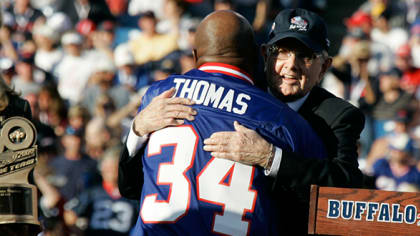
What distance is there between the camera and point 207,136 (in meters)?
3.60

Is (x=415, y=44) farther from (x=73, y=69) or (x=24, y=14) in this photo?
(x=24, y=14)

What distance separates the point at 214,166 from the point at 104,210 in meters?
4.00

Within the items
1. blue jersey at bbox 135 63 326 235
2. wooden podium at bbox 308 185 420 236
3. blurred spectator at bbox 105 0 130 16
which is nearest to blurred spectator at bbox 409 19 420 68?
blurred spectator at bbox 105 0 130 16

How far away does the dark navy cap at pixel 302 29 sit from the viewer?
3936mm

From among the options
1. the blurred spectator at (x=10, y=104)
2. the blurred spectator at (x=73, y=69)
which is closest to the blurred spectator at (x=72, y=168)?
the blurred spectator at (x=73, y=69)

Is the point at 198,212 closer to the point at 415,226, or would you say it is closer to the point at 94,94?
the point at 415,226

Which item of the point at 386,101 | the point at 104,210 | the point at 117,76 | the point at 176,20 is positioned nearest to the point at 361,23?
the point at 386,101

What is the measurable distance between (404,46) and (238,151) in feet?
24.0

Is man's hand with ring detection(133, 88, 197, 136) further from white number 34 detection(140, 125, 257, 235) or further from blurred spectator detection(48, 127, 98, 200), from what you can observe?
blurred spectator detection(48, 127, 98, 200)

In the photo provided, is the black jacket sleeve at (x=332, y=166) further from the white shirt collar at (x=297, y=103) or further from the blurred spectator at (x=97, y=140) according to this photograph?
the blurred spectator at (x=97, y=140)

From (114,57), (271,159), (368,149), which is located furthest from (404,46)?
(271,159)

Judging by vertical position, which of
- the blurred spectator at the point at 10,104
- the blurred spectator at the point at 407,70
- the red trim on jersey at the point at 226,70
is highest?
the blurred spectator at the point at 407,70

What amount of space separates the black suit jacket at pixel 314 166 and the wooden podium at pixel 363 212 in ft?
1.19

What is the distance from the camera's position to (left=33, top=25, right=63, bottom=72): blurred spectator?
10336mm
